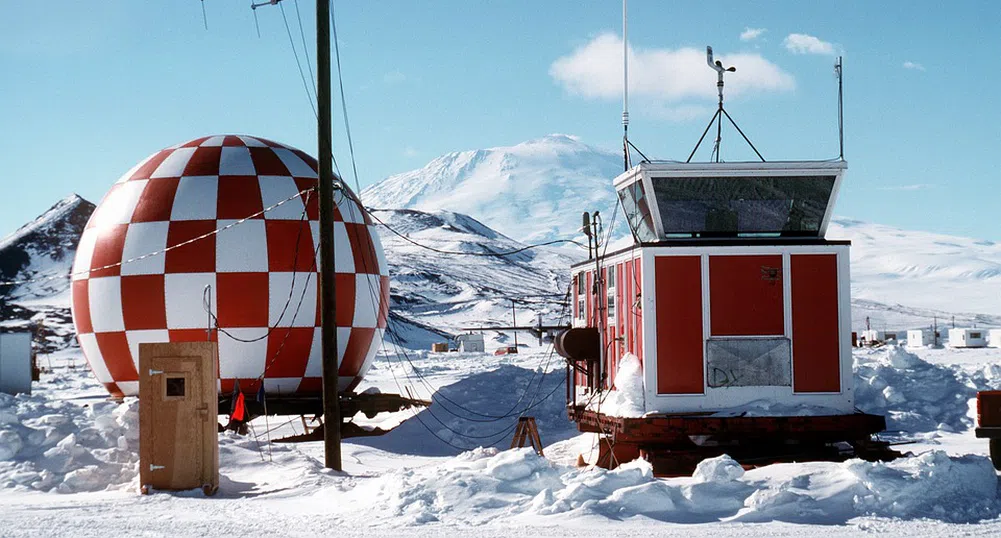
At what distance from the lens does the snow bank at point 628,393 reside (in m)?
13.7

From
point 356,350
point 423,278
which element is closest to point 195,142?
point 356,350

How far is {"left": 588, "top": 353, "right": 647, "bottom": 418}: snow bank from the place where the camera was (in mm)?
13719

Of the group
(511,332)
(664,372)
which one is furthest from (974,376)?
(511,332)

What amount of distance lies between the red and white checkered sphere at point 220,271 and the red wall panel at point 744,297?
Answer: 692 centimetres

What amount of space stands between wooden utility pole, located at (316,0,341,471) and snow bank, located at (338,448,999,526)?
2.67 metres

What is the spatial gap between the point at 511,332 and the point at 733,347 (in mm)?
72117

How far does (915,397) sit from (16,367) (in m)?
16.8

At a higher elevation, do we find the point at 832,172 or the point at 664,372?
the point at 832,172

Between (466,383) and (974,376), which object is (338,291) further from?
(974,376)

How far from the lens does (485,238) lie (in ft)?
607

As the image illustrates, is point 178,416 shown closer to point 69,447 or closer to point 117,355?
point 69,447

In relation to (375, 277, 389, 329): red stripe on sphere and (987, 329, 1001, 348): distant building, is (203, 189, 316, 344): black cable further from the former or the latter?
(987, 329, 1001, 348): distant building

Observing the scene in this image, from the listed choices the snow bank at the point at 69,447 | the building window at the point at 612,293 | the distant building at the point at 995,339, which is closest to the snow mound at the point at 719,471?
the building window at the point at 612,293

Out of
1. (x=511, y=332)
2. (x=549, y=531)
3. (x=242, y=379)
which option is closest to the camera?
(x=549, y=531)
